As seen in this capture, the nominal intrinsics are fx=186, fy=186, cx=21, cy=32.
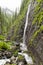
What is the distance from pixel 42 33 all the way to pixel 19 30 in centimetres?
3976

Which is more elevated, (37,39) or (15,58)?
(37,39)

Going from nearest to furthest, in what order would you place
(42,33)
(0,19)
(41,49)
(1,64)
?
(41,49) < (42,33) < (1,64) < (0,19)

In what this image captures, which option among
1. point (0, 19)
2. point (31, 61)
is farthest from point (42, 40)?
point (0, 19)

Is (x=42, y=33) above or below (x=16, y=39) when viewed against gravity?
above

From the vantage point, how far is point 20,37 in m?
62.0

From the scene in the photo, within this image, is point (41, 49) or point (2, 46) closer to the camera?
point (41, 49)

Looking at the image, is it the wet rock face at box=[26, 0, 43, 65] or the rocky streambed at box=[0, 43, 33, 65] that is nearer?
the wet rock face at box=[26, 0, 43, 65]

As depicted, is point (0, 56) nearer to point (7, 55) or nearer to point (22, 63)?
point (7, 55)

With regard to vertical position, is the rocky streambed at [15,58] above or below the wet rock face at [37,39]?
below

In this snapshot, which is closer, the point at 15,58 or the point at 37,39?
the point at 37,39

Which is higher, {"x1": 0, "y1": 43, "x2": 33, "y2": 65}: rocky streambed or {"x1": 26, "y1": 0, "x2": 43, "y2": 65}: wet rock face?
{"x1": 26, "y1": 0, "x2": 43, "y2": 65}: wet rock face

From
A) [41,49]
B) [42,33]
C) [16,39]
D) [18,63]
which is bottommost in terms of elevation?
[16,39]

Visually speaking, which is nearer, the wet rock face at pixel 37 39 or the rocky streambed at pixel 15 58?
the wet rock face at pixel 37 39

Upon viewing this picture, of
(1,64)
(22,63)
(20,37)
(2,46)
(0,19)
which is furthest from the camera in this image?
(0,19)
